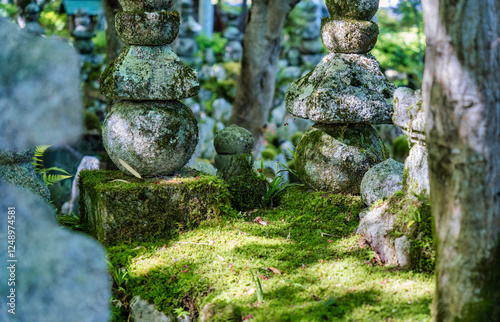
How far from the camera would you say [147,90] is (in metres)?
4.13

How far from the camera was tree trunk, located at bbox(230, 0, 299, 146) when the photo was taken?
7.12 meters

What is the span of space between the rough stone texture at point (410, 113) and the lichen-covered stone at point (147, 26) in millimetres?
2036

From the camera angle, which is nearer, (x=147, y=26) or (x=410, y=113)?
(x=410, y=113)

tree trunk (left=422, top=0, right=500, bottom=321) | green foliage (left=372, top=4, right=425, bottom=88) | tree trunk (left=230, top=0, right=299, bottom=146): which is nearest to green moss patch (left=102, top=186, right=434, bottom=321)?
tree trunk (left=422, top=0, right=500, bottom=321)

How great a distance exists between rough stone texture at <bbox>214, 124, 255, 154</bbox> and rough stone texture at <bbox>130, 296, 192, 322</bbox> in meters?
1.96

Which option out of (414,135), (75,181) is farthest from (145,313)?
(75,181)

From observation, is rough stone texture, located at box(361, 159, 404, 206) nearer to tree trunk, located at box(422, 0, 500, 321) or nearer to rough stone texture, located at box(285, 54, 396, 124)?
rough stone texture, located at box(285, 54, 396, 124)

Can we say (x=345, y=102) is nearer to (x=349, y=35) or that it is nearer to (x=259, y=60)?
(x=349, y=35)

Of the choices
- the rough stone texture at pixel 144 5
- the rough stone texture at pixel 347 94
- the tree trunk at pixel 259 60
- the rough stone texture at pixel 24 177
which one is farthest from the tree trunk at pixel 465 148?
the tree trunk at pixel 259 60

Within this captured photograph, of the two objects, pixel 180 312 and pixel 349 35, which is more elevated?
pixel 349 35

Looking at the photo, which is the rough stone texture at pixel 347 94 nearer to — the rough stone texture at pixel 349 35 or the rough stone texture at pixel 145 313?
the rough stone texture at pixel 349 35

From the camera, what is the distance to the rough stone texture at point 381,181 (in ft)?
13.7

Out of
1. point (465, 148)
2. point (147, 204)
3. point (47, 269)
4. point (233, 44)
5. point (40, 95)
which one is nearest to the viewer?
point (40, 95)

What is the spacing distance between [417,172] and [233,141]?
1988 millimetres
